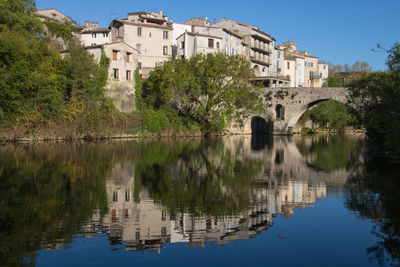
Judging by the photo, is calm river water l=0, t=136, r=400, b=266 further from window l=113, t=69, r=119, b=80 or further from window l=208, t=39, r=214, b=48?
window l=208, t=39, r=214, b=48

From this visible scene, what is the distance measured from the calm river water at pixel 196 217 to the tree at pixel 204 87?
3208cm

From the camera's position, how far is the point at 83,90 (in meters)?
45.9

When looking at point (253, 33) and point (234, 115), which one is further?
point (253, 33)

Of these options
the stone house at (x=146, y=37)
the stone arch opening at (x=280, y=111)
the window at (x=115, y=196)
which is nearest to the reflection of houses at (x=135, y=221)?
the window at (x=115, y=196)

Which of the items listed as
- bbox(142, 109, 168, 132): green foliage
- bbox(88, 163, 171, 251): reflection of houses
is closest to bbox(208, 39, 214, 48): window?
bbox(142, 109, 168, 132): green foliage

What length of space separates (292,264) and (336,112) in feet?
231

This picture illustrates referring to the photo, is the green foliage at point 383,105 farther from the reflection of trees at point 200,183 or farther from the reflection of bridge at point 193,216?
the reflection of trees at point 200,183

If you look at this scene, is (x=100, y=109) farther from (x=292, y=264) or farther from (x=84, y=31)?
(x=292, y=264)

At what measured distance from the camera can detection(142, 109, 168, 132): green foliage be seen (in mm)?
51875

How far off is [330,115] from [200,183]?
61.4m

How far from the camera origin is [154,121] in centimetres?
5238

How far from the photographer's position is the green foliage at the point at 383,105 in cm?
2392

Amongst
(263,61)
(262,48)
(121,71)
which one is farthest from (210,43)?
(121,71)

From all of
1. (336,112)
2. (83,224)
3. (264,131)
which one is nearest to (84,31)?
(264,131)
